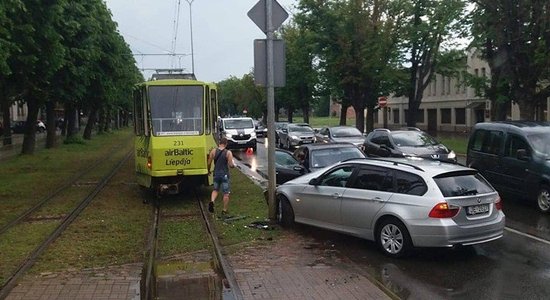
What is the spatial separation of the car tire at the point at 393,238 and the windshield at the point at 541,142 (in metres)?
5.60

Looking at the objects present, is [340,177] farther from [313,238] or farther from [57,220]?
[57,220]

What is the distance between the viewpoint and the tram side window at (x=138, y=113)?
14.6 m

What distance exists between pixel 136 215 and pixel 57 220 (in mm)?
1565

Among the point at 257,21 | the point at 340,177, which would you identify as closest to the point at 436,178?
the point at 340,177

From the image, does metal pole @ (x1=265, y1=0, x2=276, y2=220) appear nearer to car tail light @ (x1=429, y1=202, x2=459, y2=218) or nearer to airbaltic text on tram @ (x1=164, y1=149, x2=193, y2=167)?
airbaltic text on tram @ (x1=164, y1=149, x2=193, y2=167)

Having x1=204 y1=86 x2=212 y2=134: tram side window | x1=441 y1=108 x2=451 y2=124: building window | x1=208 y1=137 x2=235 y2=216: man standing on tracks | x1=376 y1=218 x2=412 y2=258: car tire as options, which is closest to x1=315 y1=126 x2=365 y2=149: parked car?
x1=204 y1=86 x2=212 y2=134: tram side window

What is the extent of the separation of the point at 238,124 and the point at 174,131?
80.6ft

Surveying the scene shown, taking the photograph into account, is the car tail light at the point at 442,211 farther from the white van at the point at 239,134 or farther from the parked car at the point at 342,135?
the white van at the point at 239,134

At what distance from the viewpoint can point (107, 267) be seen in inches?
326

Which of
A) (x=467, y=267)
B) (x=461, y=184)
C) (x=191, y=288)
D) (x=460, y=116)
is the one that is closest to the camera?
(x=191, y=288)

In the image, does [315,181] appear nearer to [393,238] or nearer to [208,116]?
[393,238]

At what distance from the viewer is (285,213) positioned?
1112 cm

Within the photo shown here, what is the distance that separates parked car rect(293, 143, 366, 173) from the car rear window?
548cm

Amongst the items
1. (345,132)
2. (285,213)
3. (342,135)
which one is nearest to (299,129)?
(345,132)
